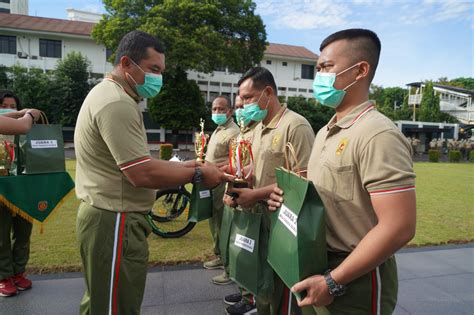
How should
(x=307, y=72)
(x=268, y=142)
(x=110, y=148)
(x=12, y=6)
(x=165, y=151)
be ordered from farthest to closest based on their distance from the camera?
1. (x=12, y=6)
2. (x=307, y=72)
3. (x=165, y=151)
4. (x=268, y=142)
5. (x=110, y=148)

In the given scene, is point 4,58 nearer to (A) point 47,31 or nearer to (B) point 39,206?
(A) point 47,31

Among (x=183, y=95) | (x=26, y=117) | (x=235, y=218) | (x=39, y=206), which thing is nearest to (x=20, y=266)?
(x=39, y=206)

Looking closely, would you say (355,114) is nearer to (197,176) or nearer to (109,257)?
(197,176)

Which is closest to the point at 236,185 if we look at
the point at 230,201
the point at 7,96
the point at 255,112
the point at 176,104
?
the point at 230,201

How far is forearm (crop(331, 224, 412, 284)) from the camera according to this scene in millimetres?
1277

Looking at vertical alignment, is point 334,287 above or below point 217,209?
above

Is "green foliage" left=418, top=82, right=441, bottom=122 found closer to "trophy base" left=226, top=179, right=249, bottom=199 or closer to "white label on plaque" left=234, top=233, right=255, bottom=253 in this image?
"trophy base" left=226, top=179, right=249, bottom=199

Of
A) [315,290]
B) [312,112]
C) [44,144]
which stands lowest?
[315,290]

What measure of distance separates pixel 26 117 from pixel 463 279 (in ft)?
15.3

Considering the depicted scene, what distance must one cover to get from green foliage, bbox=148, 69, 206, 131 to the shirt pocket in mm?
24426

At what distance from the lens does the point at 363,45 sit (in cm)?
156

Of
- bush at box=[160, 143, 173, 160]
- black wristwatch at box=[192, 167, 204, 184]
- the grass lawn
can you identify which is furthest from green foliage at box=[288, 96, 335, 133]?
black wristwatch at box=[192, 167, 204, 184]

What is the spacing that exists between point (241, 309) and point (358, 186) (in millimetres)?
2058

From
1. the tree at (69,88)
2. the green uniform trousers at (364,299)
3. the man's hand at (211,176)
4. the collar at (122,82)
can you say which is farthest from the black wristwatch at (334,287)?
the tree at (69,88)
